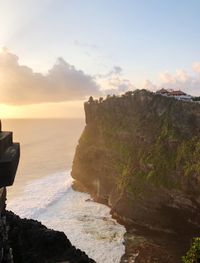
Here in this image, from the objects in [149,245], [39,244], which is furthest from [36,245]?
[149,245]

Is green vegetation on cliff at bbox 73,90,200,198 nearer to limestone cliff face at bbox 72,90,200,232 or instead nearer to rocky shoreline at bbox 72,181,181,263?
limestone cliff face at bbox 72,90,200,232

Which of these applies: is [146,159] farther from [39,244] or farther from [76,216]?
[39,244]

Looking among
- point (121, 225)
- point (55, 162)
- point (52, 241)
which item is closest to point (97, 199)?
point (121, 225)

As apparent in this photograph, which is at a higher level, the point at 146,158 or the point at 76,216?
the point at 146,158

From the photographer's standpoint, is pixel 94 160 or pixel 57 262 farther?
pixel 94 160

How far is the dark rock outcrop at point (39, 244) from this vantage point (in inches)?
521

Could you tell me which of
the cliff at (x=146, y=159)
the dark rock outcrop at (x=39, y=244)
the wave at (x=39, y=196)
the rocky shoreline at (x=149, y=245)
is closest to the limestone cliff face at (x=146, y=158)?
the cliff at (x=146, y=159)

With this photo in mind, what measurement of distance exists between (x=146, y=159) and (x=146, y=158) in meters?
0.22

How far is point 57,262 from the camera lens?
560 inches

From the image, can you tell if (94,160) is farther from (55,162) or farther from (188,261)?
(55,162)

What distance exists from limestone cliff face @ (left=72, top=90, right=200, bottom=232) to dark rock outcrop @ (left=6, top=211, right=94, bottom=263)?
3787cm

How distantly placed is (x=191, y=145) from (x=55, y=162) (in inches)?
3333

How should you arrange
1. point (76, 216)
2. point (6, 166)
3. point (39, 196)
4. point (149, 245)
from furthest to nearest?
point (39, 196) < point (76, 216) < point (149, 245) < point (6, 166)

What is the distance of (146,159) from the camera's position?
196 feet
